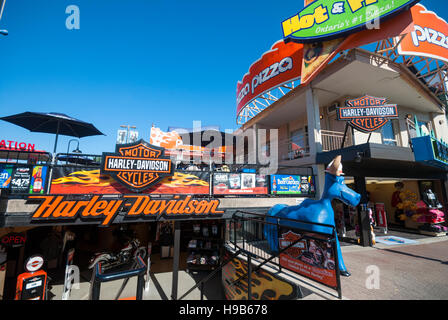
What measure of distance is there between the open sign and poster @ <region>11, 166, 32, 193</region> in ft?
10.9

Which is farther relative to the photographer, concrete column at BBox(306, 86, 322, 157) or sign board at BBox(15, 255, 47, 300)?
concrete column at BBox(306, 86, 322, 157)

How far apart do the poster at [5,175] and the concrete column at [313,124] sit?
12.3 meters

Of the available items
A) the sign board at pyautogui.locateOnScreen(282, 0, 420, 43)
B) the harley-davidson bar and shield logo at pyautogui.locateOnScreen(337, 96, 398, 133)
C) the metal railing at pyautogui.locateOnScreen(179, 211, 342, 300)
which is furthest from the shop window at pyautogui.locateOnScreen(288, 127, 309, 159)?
the metal railing at pyautogui.locateOnScreen(179, 211, 342, 300)

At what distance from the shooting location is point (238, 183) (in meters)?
8.30

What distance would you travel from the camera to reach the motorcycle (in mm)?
8532

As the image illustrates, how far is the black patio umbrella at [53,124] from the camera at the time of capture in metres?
7.86

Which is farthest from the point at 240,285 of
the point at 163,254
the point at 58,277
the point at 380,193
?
the point at 380,193

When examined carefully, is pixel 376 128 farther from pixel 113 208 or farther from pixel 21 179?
pixel 21 179

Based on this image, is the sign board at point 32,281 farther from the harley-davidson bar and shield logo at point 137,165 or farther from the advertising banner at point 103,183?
the harley-davidson bar and shield logo at point 137,165

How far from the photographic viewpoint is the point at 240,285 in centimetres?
650

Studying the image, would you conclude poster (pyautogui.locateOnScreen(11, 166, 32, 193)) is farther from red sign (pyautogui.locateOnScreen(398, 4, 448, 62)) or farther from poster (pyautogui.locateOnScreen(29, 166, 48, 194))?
red sign (pyautogui.locateOnScreen(398, 4, 448, 62))

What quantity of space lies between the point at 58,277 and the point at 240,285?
29.2ft

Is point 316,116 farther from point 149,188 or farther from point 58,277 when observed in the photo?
point 58,277

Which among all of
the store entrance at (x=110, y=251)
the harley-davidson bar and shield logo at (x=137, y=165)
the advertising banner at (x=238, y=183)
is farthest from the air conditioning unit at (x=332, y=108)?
the harley-davidson bar and shield logo at (x=137, y=165)
